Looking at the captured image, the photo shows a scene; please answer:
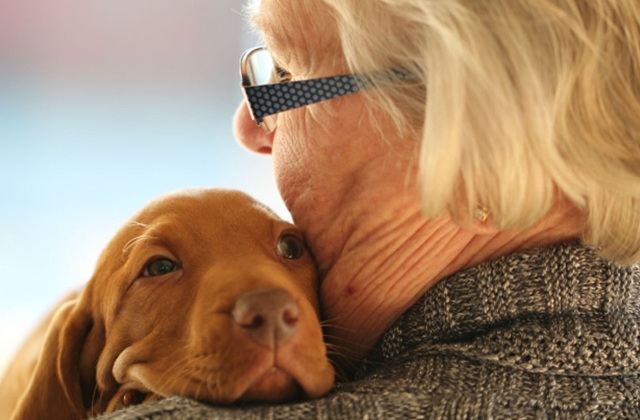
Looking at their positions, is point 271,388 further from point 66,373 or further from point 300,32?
point 300,32

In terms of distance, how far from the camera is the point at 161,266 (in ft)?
5.08

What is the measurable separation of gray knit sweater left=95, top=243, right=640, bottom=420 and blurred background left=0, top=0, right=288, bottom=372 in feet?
6.12

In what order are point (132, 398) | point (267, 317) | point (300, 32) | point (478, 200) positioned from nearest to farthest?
1. point (267, 317)
2. point (478, 200)
3. point (132, 398)
4. point (300, 32)

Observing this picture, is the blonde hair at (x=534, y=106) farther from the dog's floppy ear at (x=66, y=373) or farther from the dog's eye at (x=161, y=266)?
the dog's floppy ear at (x=66, y=373)

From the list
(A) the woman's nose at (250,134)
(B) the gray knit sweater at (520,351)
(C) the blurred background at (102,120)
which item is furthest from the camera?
(C) the blurred background at (102,120)

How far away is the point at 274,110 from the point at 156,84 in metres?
2.09

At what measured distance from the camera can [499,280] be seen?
4.67 feet

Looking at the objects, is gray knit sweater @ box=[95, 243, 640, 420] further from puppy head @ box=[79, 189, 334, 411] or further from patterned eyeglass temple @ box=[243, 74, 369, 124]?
patterned eyeglass temple @ box=[243, 74, 369, 124]

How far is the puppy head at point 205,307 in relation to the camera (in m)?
1.29

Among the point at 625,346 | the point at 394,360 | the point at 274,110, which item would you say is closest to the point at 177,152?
the point at 274,110

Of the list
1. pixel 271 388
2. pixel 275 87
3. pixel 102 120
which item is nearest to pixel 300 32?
pixel 275 87

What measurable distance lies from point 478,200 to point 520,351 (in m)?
0.25

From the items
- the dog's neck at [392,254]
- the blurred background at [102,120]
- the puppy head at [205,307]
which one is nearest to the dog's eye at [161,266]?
the puppy head at [205,307]

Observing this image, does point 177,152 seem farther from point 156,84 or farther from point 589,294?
point 589,294
